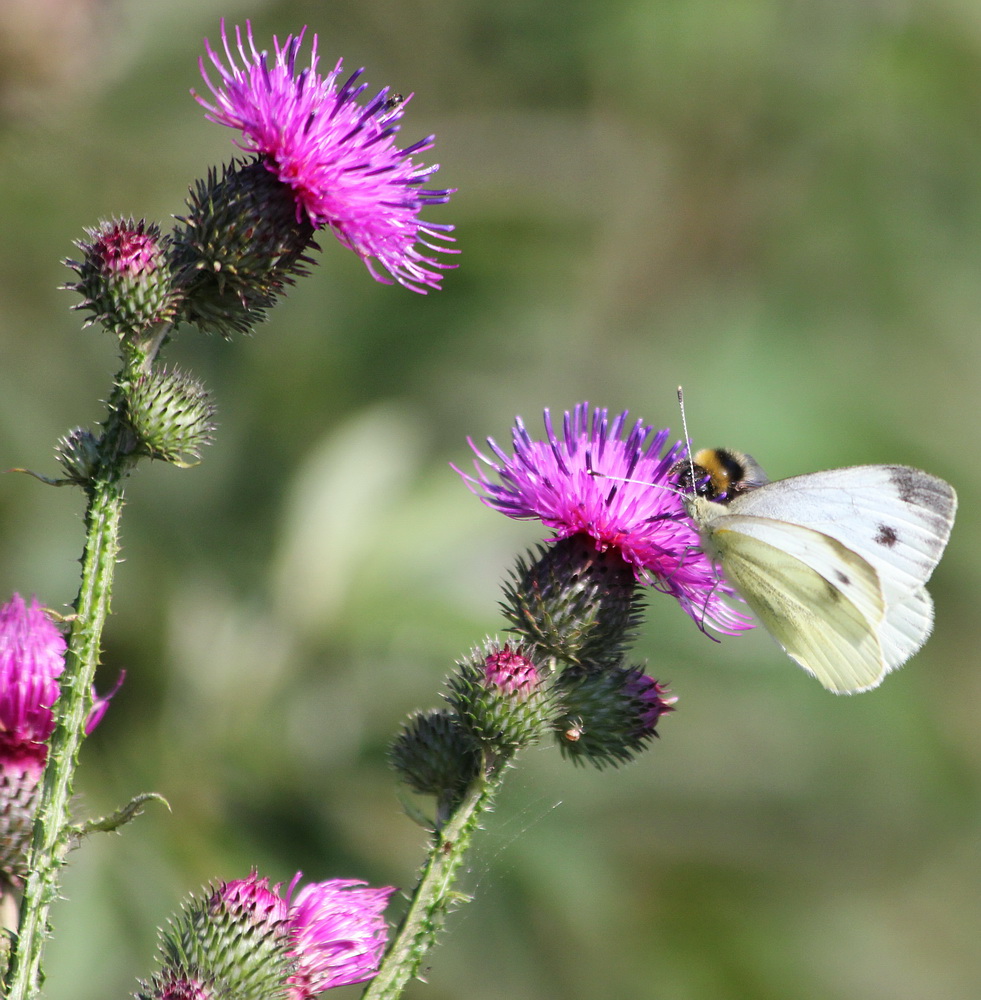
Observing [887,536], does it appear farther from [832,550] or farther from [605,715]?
[605,715]

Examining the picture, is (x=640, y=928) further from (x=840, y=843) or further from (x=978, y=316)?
(x=978, y=316)

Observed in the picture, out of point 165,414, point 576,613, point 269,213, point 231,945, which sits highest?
point 269,213

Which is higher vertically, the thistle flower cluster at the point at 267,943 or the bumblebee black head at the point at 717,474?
the bumblebee black head at the point at 717,474

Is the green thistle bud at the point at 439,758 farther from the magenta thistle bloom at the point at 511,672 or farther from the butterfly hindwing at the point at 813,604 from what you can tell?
the butterfly hindwing at the point at 813,604

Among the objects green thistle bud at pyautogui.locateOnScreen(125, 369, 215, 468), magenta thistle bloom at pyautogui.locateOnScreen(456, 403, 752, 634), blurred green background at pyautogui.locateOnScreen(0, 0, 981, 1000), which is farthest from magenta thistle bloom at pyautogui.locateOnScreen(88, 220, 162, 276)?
blurred green background at pyautogui.locateOnScreen(0, 0, 981, 1000)

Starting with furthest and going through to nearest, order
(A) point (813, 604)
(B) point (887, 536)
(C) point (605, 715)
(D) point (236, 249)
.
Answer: (B) point (887, 536), (A) point (813, 604), (C) point (605, 715), (D) point (236, 249)

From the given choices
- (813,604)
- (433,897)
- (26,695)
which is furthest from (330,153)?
(813,604)

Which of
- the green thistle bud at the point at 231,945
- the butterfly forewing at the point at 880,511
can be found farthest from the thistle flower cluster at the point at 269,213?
the butterfly forewing at the point at 880,511
